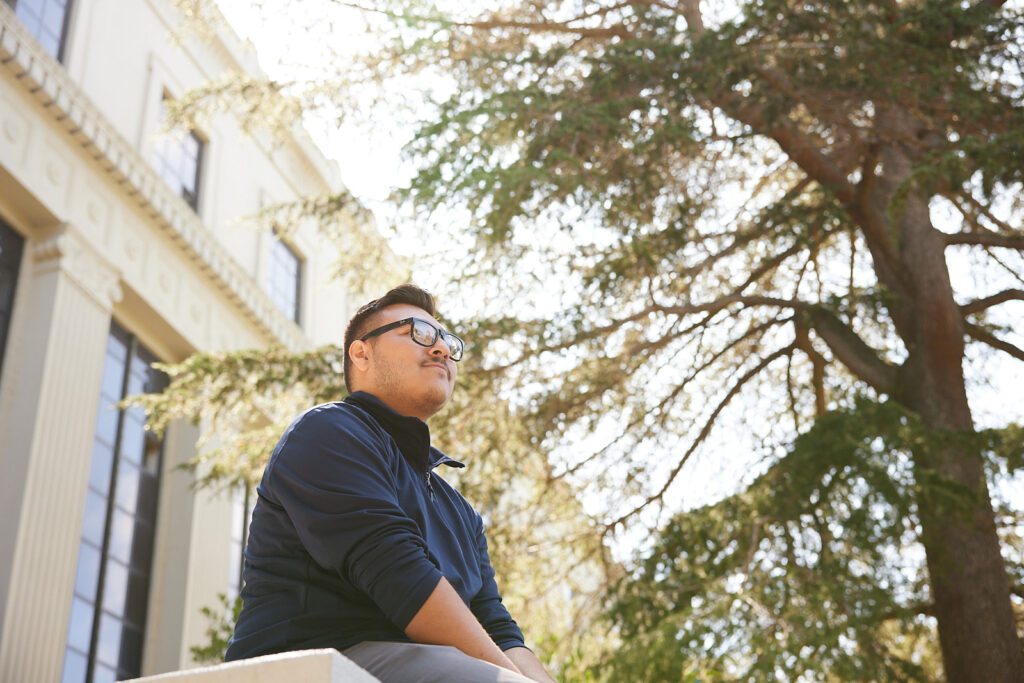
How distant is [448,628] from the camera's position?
2.44 m

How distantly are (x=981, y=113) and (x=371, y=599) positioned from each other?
22.6 ft

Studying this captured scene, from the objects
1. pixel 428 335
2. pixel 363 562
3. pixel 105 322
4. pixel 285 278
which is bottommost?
pixel 363 562

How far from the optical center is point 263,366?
945 centimetres

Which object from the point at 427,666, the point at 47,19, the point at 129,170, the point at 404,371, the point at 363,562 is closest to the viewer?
the point at 427,666

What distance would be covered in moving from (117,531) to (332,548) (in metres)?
12.4

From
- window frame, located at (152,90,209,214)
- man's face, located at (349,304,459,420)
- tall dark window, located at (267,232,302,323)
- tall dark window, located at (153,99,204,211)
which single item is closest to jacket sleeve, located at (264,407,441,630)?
man's face, located at (349,304,459,420)

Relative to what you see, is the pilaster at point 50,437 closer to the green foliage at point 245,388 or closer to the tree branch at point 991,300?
the green foliage at point 245,388

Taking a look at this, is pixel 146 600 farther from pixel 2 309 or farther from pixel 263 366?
pixel 263 366

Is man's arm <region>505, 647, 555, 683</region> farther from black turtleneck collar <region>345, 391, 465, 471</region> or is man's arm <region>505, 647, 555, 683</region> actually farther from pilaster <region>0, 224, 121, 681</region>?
pilaster <region>0, 224, 121, 681</region>

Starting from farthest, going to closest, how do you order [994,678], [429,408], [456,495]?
1. [994,678]
2. [456,495]
3. [429,408]

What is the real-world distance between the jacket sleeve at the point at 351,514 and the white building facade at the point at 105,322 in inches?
356

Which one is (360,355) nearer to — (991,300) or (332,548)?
(332,548)

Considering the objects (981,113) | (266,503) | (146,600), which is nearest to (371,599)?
(266,503)

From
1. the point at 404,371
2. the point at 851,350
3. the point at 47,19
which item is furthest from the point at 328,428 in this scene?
the point at 47,19
